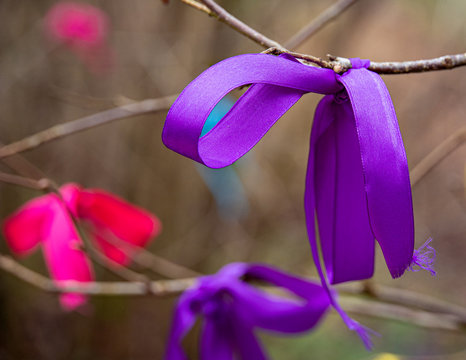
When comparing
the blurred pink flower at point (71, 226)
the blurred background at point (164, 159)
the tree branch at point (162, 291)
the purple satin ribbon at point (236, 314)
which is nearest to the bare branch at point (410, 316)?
the tree branch at point (162, 291)

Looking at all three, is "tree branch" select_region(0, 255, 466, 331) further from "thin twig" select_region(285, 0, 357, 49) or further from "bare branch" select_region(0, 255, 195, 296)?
"thin twig" select_region(285, 0, 357, 49)

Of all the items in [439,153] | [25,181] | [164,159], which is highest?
[439,153]

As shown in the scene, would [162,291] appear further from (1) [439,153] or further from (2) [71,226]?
(1) [439,153]

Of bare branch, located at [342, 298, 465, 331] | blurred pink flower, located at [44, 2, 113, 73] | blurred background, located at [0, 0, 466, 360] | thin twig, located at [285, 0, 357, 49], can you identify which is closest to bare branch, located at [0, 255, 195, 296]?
bare branch, located at [342, 298, 465, 331]

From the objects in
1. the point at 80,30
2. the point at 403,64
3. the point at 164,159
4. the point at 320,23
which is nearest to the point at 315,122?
the point at 403,64

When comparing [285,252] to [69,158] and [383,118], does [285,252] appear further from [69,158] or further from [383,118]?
[383,118]

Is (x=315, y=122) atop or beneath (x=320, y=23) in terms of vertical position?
beneath

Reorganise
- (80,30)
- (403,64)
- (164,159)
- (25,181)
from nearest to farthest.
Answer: (403,64) < (25,181) < (80,30) < (164,159)

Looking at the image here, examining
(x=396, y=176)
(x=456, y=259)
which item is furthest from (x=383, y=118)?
(x=456, y=259)
